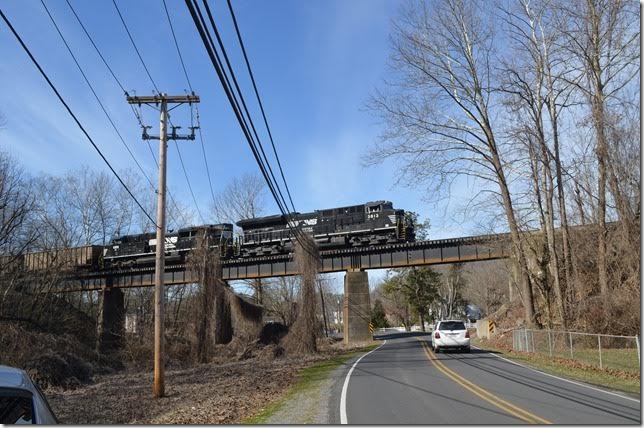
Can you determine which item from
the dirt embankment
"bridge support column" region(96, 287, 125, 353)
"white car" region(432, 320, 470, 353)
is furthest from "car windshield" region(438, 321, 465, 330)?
"bridge support column" region(96, 287, 125, 353)

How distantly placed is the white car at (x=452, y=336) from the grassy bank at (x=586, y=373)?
244 cm

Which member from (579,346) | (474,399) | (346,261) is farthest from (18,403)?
(346,261)

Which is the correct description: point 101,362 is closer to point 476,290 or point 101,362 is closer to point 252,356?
point 252,356

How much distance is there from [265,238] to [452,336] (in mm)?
28695

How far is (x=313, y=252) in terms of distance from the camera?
3497 cm

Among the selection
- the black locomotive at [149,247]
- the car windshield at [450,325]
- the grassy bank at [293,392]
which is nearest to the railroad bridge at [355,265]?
the black locomotive at [149,247]

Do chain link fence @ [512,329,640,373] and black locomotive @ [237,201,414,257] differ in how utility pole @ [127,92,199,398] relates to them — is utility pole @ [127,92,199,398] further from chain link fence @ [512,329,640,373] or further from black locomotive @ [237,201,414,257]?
black locomotive @ [237,201,414,257]

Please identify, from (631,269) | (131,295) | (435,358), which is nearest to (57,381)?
(435,358)

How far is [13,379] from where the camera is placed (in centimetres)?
415

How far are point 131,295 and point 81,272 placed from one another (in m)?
21.7

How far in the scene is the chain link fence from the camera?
76.2ft

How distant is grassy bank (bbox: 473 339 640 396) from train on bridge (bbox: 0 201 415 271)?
2335cm

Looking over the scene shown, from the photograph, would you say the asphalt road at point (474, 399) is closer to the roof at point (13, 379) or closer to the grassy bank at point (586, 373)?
the grassy bank at point (586, 373)

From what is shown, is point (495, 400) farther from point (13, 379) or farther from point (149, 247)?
point (149, 247)
